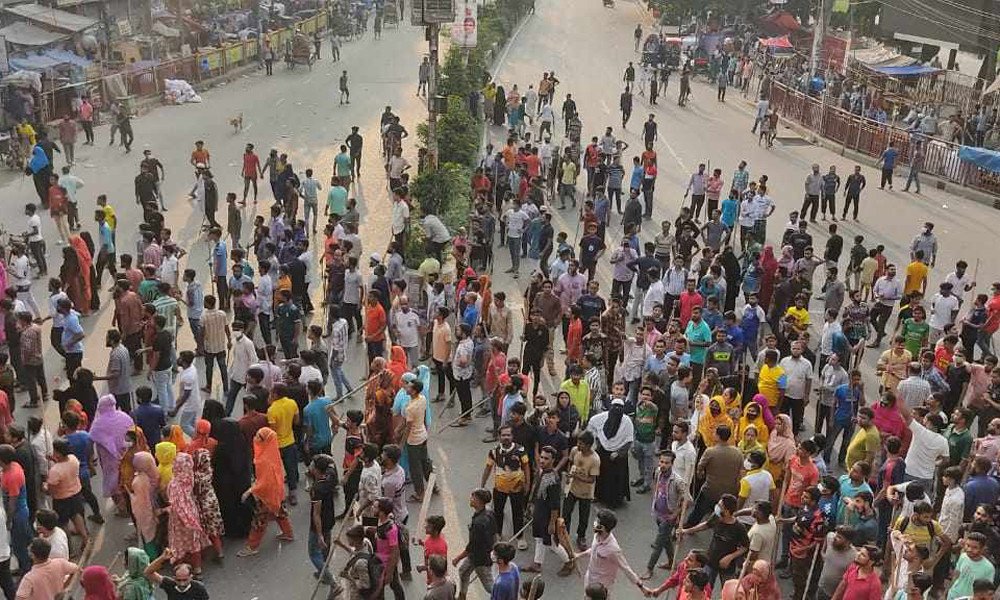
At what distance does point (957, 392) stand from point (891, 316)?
15.5 feet

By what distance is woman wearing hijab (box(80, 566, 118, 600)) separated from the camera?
25.1 feet

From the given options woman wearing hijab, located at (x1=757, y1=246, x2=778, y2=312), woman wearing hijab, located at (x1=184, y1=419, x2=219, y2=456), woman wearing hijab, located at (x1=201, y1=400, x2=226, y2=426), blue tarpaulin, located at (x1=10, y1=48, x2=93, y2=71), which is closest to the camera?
woman wearing hijab, located at (x1=184, y1=419, x2=219, y2=456)

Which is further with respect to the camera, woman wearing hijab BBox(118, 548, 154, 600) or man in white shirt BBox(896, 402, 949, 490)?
man in white shirt BBox(896, 402, 949, 490)

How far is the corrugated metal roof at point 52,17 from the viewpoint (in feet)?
109

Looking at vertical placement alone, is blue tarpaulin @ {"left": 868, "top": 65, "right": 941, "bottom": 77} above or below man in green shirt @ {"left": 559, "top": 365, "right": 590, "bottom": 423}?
below

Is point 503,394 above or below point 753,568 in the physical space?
below

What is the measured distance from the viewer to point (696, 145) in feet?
101

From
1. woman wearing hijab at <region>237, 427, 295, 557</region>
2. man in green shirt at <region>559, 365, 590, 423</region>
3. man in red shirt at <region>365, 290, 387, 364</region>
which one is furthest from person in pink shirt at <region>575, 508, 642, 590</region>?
man in red shirt at <region>365, 290, 387, 364</region>

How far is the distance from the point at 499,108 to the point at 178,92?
10.3 metres

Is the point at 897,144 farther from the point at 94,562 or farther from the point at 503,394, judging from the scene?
the point at 94,562

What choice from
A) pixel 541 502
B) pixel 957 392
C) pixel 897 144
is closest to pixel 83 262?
pixel 541 502

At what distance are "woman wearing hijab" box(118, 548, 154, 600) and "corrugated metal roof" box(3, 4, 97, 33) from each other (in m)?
29.9

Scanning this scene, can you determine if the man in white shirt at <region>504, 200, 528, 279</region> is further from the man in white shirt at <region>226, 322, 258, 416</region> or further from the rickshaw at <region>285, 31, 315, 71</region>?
the rickshaw at <region>285, 31, 315, 71</region>

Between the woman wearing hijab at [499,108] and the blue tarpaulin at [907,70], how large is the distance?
49.5ft
